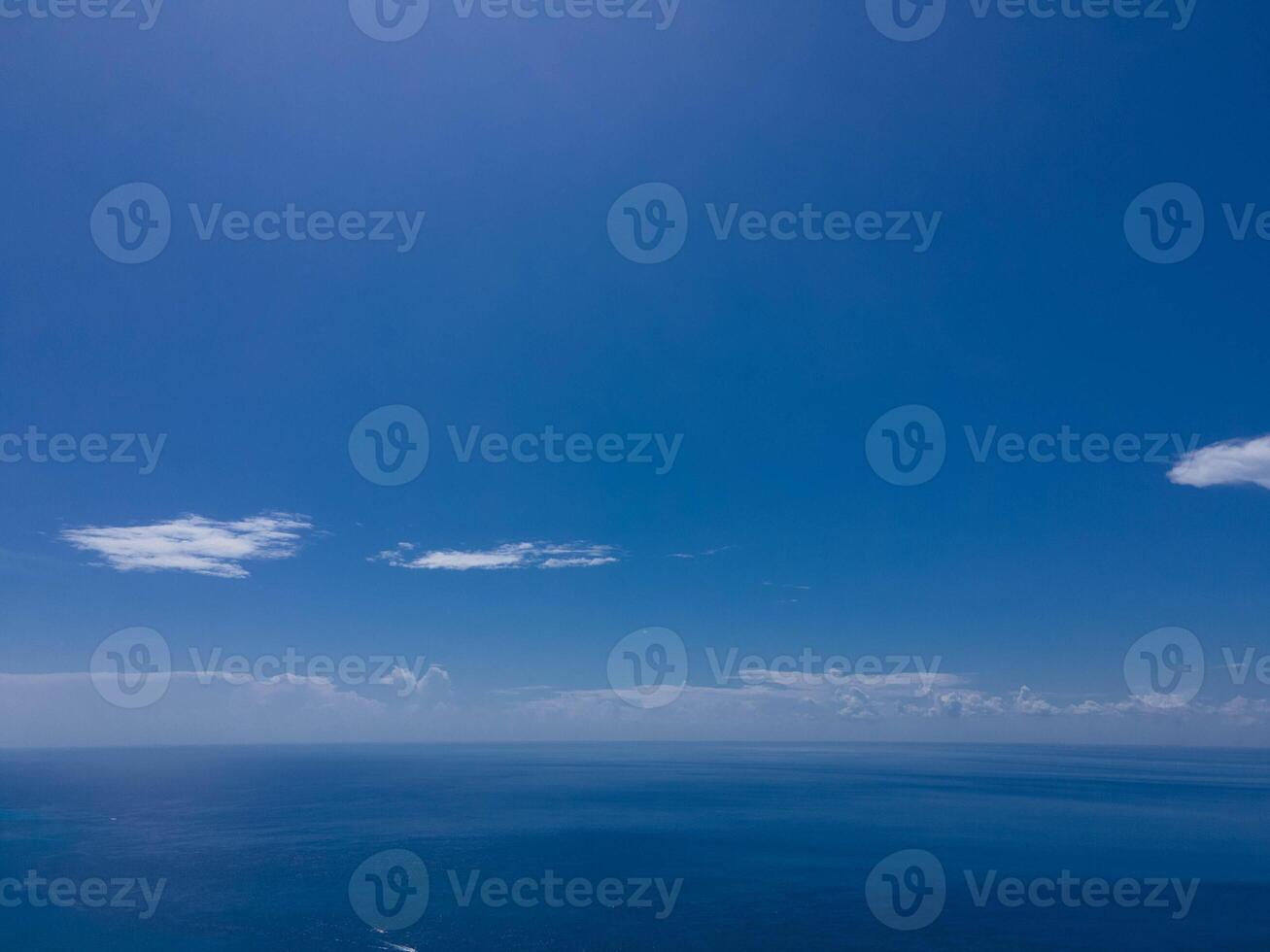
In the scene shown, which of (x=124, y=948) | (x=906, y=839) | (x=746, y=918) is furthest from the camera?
(x=906, y=839)

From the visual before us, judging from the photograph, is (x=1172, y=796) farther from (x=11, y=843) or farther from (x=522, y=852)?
(x=11, y=843)

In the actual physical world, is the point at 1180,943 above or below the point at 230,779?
above

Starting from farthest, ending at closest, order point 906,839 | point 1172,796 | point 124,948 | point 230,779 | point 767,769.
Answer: point 767,769
point 230,779
point 1172,796
point 906,839
point 124,948

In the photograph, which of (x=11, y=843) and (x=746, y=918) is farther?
Result: (x=11, y=843)

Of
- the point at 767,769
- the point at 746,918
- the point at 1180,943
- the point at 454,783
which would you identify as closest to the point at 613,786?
the point at 454,783

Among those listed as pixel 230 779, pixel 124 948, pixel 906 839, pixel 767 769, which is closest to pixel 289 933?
pixel 124 948

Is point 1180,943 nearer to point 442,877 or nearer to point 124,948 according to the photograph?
point 442,877
